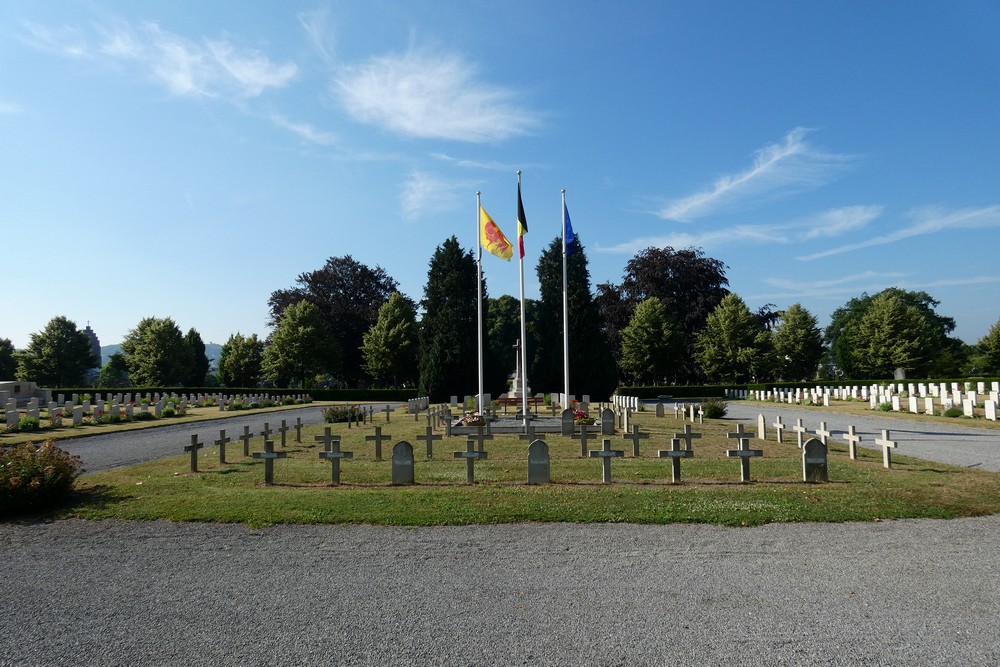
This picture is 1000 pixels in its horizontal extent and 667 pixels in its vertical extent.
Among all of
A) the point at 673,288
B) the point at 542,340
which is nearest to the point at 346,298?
the point at 542,340

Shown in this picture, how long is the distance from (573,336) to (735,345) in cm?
1913

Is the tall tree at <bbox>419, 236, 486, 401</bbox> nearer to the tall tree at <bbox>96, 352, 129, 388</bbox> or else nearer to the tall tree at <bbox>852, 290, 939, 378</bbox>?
the tall tree at <bbox>852, 290, 939, 378</bbox>

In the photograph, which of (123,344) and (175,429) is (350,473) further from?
(123,344)

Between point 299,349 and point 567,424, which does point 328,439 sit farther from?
point 299,349

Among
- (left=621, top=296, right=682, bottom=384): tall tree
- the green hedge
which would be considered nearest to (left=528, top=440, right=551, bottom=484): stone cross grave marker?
the green hedge

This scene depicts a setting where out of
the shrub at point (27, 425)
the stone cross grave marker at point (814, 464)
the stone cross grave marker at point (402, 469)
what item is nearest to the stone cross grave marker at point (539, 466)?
the stone cross grave marker at point (402, 469)

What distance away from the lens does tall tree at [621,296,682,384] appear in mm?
57750

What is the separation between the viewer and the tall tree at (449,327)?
44.6 m

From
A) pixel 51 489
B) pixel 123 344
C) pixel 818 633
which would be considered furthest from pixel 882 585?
pixel 123 344

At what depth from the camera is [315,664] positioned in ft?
13.8

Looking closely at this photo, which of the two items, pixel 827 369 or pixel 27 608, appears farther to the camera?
pixel 827 369

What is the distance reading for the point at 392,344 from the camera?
5741cm

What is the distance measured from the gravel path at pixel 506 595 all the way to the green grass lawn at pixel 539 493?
1.62 ft

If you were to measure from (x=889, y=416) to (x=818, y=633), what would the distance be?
26.9 metres
